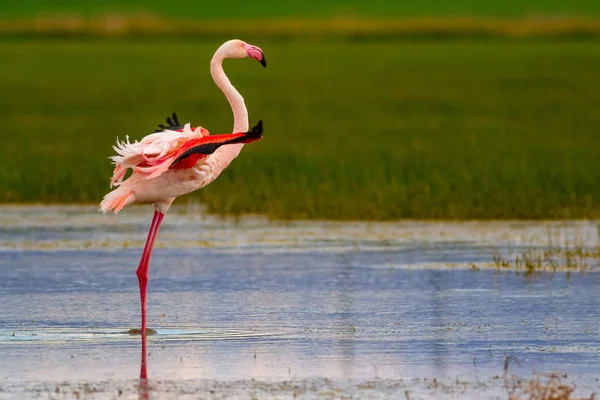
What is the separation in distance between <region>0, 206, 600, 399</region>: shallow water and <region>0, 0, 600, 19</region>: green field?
75718 millimetres

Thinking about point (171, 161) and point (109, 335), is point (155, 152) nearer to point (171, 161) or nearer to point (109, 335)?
point (171, 161)

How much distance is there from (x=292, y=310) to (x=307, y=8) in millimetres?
89148

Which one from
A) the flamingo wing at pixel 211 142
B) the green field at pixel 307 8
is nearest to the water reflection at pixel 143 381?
the flamingo wing at pixel 211 142

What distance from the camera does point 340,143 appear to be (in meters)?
29.0

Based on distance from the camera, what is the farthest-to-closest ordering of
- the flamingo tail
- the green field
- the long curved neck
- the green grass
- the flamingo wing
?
the green field → the green grass → the long curved neck → the flamingo tail → the flamingo wing

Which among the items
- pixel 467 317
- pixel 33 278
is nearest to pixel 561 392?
pixel 467 317

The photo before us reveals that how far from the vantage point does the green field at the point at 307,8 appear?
94.3 m

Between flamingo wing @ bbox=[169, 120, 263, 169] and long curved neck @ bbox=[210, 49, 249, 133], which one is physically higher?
long curved neck @ bbox=[210, 49, 249, 133]

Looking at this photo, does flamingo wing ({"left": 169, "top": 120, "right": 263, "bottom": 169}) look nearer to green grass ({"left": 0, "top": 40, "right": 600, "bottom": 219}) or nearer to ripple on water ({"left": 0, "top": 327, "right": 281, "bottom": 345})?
ripple on water ({"left": 0, "top": 327, "right": 281, "bottom": 345})

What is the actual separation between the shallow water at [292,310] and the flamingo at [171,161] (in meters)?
0.81

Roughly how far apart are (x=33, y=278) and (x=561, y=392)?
19.8ft

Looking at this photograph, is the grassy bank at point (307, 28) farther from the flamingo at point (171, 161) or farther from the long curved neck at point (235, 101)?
the flamingo at point (171, 161)

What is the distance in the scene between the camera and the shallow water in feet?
29.3

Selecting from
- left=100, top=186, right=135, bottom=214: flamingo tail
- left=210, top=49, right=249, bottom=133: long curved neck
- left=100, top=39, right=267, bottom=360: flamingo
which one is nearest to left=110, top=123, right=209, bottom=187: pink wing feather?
left=100, top=39, right=267, bottom=360: flamingo
